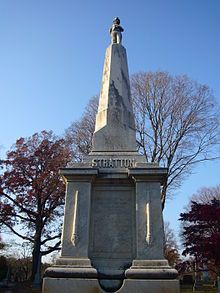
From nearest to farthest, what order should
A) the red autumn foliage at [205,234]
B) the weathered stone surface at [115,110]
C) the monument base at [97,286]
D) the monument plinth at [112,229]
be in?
the monument base at [97,286] → the monument plinth at [112,229] → the weathered stone surface at [115,110] → the red autumn foliage at [205,234]

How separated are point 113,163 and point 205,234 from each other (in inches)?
555

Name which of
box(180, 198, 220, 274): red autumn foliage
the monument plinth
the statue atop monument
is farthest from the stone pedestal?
box(180, 198, 220, 274): red autumn foliage

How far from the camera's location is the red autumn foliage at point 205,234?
18.0 m

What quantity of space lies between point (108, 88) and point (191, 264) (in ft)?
49.9

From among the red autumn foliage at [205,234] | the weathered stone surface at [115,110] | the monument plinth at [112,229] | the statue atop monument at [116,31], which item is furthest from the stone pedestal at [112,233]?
the red autumn foliage at [205,234]

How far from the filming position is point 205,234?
20.0m

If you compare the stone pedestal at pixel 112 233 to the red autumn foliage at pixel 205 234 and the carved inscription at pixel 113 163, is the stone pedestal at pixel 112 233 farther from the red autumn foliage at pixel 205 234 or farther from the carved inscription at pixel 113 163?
the red autumn foliage at pixel 205 234

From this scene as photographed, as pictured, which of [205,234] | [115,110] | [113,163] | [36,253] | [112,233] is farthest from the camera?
[36,253]

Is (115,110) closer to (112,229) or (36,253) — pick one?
(112,229)

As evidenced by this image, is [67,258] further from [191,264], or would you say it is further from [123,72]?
[191,264]

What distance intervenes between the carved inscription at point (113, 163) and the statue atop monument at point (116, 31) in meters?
4.66

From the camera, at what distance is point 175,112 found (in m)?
19.0

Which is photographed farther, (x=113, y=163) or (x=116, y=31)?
(x=116, y=31)

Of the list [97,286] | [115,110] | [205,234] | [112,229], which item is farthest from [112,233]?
[205,234]
